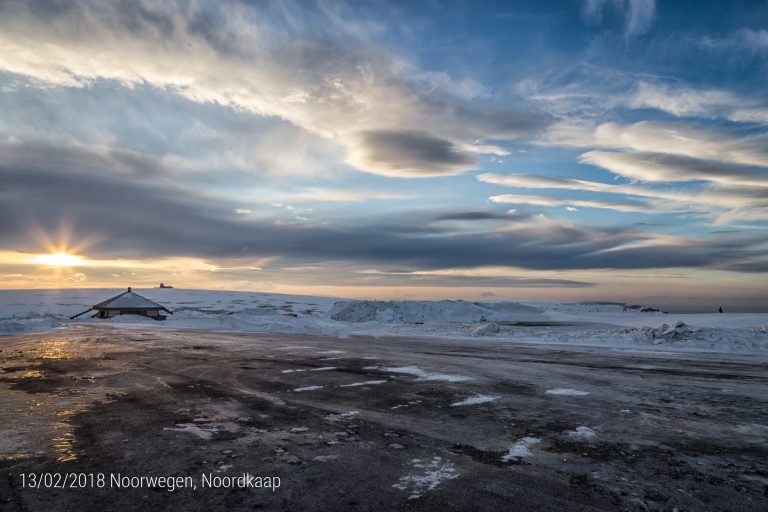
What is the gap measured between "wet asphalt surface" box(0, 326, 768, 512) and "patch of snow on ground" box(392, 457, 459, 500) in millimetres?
23

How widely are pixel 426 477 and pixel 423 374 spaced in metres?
7.33

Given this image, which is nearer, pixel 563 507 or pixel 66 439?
pixel 563 507

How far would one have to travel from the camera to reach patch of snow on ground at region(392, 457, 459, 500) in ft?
14.7

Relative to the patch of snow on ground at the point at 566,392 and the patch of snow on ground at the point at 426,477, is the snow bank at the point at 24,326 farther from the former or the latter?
the patch of snow on ground at the point at 426,477

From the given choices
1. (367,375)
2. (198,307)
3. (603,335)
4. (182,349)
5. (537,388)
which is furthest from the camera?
(198,307)

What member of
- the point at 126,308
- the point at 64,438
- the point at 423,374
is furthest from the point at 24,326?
the point at 64,438

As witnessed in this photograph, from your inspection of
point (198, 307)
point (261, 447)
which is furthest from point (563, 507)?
point (198, 307)

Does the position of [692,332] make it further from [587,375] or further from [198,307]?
[198,307]

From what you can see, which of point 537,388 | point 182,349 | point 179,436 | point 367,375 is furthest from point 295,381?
point 182,349

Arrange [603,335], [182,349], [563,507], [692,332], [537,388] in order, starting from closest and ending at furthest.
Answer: [563,507]
[537,388]
[182,349]
[692,332]
[603,335]

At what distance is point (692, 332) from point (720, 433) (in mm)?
18333

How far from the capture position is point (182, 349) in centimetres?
1806

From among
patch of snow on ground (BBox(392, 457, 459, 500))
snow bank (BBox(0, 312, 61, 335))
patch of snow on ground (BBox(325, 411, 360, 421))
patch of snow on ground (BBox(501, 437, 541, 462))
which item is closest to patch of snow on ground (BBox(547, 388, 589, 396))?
patch of snow on ground (BBox(501, 437, 541, 462))

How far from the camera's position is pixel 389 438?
20.4ft
